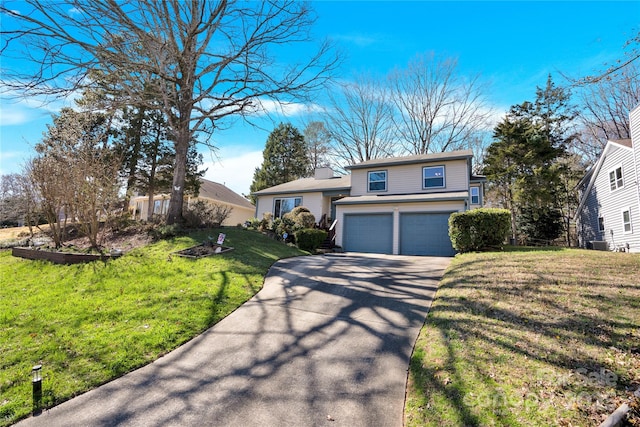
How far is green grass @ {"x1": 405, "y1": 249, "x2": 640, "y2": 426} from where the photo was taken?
271 cm

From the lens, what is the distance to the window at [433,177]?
1609 cm

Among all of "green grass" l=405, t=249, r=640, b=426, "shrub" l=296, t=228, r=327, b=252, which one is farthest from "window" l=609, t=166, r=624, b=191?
"shrub" l=296, t=228, r=327, b=252

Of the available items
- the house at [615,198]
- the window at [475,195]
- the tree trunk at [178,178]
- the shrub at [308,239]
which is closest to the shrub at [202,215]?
the tree trunk at [178,178]

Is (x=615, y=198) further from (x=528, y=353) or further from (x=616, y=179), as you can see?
(x=528, y=353)

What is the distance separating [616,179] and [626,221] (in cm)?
244

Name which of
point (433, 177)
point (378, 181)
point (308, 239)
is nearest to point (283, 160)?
point (378, 181)

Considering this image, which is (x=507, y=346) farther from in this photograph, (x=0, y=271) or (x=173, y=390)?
(x=0, y=271)

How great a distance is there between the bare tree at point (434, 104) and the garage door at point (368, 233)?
13.8m

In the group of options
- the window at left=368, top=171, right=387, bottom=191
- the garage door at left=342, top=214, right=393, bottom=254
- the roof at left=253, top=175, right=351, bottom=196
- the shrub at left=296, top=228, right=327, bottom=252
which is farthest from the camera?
the roof at left=253, top=175, right=351, bottom=196

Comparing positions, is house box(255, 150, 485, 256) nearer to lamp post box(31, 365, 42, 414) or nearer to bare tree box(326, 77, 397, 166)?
bare tree box(326, 77, 397, 166)

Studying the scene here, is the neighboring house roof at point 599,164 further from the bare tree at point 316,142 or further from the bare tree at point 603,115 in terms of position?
the bare tree at point 316,142

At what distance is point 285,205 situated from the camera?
2041 cm

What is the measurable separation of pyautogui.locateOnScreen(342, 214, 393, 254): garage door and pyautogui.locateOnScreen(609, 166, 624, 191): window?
12477mm

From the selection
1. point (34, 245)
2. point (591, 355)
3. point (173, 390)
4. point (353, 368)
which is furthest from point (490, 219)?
point (34, 245)
